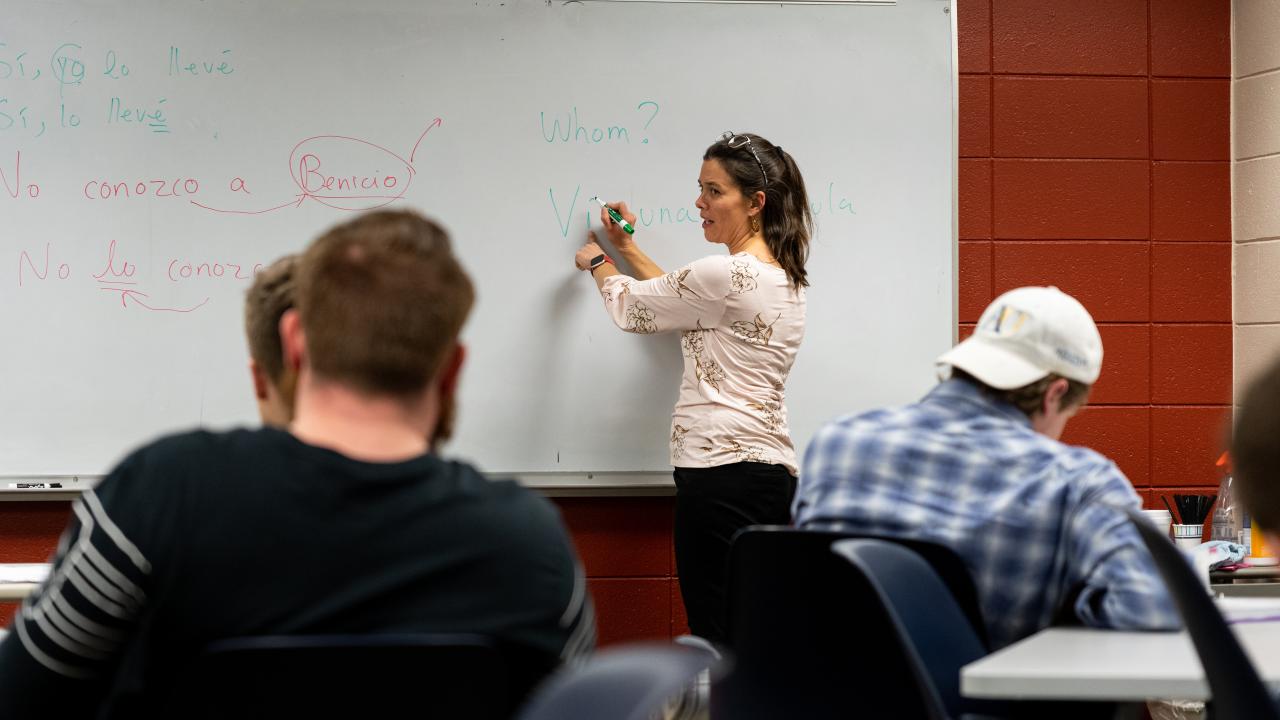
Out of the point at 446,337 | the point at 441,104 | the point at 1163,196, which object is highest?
the point at 441,104

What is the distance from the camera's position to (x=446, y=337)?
1008 mm

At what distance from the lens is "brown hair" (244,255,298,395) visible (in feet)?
4.68

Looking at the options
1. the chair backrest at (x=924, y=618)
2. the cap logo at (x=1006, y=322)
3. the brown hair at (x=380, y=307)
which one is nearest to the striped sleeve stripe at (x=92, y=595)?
the brown hair at (x=380, y=307)

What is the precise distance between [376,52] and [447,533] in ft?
8.17

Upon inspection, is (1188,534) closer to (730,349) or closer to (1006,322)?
(730,349)

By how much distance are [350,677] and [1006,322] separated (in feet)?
3.98

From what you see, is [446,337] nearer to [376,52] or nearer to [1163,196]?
[376,52]

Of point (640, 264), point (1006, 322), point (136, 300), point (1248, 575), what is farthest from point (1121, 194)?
point (136, 300)

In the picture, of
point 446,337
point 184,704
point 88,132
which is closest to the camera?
point 184,704

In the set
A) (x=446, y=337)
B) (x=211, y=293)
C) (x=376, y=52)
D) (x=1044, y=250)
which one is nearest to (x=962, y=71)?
(x=1044, y=250)

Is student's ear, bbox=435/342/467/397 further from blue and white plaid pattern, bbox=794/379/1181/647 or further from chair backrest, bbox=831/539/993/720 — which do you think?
blue and white plaid pattern, bbox=794/379/1181/647

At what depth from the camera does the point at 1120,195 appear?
346 cm

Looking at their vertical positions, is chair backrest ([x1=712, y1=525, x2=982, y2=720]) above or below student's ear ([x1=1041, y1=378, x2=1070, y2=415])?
below

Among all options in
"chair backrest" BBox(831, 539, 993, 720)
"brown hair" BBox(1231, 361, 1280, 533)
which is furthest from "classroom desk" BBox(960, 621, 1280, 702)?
"brown hair" BBox(1231, 361, 1280, 533)
